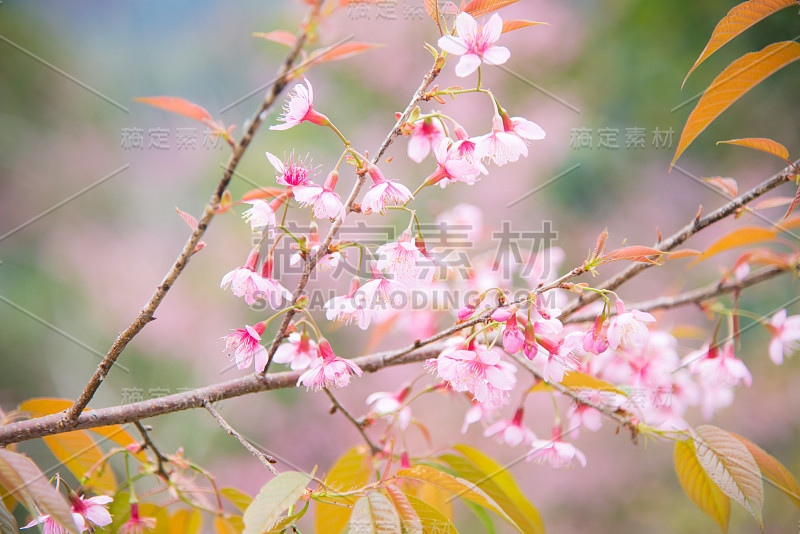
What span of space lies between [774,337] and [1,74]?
2659 millimetres

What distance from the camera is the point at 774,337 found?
0.85 metres

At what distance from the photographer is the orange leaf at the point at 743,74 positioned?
0.50 meters

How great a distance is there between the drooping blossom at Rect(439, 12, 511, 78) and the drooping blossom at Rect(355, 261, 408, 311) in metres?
0.24

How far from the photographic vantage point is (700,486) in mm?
602

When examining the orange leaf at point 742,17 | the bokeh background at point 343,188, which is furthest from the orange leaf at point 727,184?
the bokeh background at point 343,188

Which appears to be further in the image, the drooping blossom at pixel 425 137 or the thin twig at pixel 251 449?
the drooping blossom at pixel 425 137

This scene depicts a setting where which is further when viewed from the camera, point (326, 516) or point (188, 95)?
point (188, 95)

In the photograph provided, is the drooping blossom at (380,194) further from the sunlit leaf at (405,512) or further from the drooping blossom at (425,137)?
the sunlit leaf at (405,512)

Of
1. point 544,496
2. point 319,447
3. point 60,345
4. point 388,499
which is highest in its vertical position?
point 388,499

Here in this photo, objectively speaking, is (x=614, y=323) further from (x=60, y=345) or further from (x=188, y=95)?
(x=188, y=95)

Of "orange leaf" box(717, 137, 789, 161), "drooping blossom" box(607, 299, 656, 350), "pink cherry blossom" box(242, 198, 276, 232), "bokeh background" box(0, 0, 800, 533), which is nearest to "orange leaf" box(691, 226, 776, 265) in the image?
"orange leaf" box(717, 137, 789, 161)

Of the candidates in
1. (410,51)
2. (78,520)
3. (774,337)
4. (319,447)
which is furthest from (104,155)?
(774,337)

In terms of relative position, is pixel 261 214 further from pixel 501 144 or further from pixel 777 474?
pixel 777 474

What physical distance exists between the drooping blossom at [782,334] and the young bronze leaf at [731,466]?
0.39 metres
